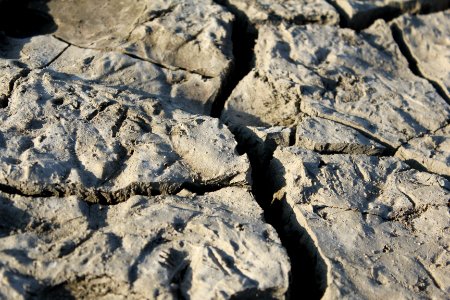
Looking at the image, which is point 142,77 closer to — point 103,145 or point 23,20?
point 103,145

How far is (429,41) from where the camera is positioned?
333 cm

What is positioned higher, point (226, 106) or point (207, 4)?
point (207, 4)

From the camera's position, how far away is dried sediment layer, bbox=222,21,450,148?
2689 millimetres

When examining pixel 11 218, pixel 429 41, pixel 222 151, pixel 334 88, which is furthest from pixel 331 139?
pixel 11 218

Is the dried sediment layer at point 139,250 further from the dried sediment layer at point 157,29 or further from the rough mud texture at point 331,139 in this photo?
the dried sediment layer at point 157,29

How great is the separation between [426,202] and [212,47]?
133 cm

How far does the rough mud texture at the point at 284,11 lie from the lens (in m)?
3.14

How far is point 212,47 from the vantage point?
2896 millimetres

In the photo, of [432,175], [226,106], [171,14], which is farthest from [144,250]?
[171,14]

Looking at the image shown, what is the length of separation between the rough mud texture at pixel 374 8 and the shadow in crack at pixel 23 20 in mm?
1696

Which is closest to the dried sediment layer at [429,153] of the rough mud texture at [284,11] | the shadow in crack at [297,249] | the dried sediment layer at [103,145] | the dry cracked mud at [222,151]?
the dry cracked mud at [222,151]

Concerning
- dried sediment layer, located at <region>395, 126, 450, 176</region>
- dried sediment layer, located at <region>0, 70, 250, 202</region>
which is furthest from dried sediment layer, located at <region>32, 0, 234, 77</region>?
dried sediment layer, located at <region>395, 126, 450, 176</region>

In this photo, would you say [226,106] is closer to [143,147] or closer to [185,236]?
[143,147]

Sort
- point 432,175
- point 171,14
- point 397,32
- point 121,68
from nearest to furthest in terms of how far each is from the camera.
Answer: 1. point 432,175
2. point 121,68
3. point 171,14
4. point 397,32
